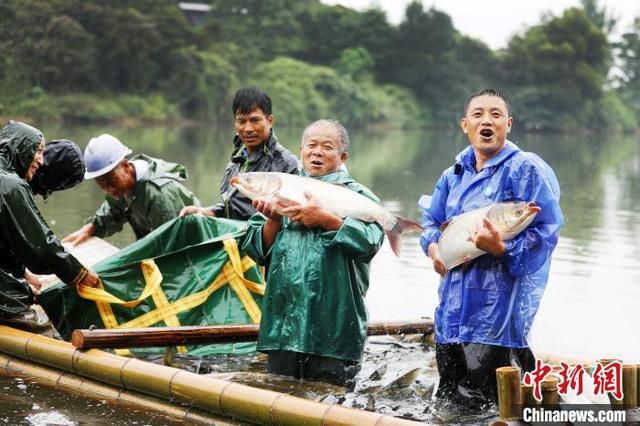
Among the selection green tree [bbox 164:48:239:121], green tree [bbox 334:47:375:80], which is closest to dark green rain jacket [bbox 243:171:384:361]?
green tree [bbox 164:48:239:121]

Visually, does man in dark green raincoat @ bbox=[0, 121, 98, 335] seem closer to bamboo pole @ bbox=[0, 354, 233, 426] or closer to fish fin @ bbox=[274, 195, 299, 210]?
bamboo pole @ bbox=[0, 354, 233, 426]

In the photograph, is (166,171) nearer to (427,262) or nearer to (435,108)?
(427,262)

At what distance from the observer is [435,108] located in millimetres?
76000

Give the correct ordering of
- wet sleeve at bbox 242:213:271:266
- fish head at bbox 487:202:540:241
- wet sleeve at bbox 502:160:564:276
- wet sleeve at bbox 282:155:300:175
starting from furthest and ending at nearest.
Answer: wet sleeve at bbox 282:155:300:175
wet sleeve at bbox 242:213:271:266
wet sleeve at bbox 502:160:564:276
fish head at bbox 487:202:540:241

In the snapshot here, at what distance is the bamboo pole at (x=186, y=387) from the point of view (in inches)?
172

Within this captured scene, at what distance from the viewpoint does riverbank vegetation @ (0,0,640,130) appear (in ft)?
153

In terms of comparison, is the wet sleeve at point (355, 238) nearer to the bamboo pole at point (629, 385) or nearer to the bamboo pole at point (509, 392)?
the bamboo pole at point (509, 392)

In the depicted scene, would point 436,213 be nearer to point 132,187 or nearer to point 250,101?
point 250,101

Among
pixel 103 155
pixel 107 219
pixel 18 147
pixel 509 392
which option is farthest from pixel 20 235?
pixel 509 392

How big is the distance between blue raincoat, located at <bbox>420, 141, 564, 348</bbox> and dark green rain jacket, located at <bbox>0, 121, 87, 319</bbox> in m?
2.44

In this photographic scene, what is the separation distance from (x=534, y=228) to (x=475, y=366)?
0.78 m

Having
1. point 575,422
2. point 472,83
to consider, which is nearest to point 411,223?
point 575,422

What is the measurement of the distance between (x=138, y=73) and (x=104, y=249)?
4690 cm

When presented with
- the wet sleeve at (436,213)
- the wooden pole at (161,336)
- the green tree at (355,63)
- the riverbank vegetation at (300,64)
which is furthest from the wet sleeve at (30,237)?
the green tree at (355,63)
